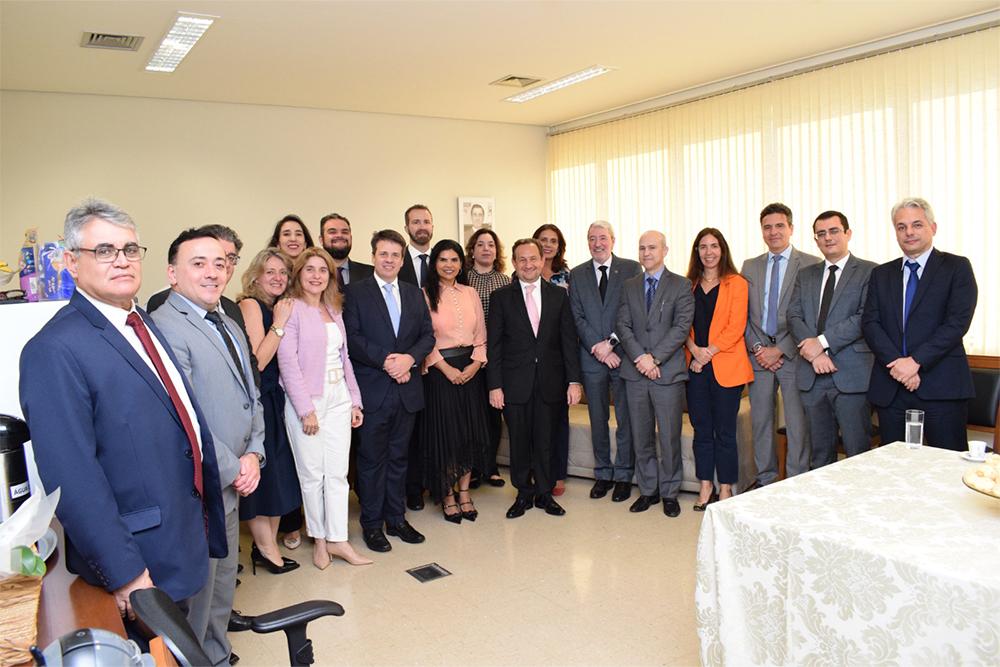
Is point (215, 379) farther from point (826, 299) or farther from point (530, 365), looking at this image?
point (826, 299)

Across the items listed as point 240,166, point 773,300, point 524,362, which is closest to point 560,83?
point 240,166

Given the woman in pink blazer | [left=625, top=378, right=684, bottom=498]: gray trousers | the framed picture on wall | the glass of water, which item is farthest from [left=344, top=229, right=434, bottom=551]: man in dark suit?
the framed picture on wall

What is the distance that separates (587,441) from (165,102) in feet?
15.6

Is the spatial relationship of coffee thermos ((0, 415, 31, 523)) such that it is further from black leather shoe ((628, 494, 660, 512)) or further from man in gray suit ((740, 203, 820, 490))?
man in gray suit ((740, 203, 820, 490))

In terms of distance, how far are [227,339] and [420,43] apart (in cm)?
346

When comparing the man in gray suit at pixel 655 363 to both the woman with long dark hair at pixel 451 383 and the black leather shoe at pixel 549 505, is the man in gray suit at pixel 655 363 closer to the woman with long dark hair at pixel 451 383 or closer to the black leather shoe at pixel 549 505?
the black leather shoe at pixel 549 505

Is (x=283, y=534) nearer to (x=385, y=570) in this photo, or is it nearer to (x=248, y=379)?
(x=385, y=570)

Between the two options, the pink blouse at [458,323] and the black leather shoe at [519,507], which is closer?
the pink blouse at [458,323]

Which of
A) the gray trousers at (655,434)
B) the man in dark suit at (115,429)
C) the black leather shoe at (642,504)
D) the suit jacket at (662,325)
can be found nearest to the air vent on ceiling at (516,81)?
the suit jacket at (662,325)

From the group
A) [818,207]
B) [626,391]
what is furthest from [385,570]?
[818,207]

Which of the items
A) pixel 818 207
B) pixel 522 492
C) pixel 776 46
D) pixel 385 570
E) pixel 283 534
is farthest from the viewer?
pixel 818 207

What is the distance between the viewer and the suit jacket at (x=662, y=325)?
457cm

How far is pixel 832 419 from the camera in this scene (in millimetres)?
4414

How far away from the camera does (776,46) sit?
5.84 m
